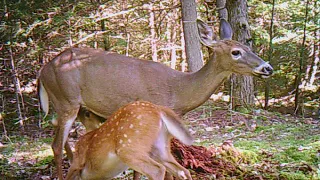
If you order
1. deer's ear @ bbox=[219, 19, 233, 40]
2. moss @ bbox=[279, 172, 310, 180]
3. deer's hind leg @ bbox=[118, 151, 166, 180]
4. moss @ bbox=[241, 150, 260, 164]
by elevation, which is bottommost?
moss @ bbox=[241, 150, 260, 164]

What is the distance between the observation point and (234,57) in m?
4.98

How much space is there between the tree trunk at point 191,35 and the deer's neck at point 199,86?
505cm

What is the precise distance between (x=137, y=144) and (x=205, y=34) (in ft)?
7.75

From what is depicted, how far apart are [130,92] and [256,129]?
3341 mm

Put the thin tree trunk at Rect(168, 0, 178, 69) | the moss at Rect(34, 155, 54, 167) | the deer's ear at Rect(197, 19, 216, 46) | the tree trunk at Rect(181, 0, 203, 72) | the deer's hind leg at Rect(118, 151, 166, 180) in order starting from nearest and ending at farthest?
1. the deer's hind leg at Rect(118, 151, 166, 180)
2. the deer's ear at Rect(197, 19, 216, 46)
3. the moss at Rect(34, 155, 54, 167)
4. the tree trunk at Rect(181, 0, 203, 72)
5. the thin tree trunk at Rect(168, 0, 178, 69)

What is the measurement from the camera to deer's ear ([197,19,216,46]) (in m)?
5.13

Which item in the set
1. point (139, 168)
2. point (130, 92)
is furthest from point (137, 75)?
point (139, 168)

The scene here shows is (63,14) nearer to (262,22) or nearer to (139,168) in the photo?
(139,168)

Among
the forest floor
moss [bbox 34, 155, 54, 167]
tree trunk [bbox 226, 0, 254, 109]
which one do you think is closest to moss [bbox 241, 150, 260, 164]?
the forest floor

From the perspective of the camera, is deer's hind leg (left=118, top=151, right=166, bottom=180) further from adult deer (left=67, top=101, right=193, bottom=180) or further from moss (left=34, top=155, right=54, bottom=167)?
moss (left=34, top=155, right=54, bottom=167)

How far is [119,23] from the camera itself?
1257cm

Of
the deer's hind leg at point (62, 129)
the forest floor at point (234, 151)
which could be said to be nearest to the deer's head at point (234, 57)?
the forest floor at point (234, 151)

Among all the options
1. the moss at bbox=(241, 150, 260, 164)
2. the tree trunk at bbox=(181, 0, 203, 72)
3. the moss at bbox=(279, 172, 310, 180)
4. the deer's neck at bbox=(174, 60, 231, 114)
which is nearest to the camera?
the moss at bbox=(279, 172, 310, 180)

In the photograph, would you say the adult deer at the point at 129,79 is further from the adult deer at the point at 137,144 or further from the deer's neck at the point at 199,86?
the adult deer at the point at 137,144
